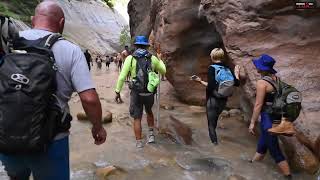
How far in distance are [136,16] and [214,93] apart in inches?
719

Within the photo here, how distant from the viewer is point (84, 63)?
2979mm

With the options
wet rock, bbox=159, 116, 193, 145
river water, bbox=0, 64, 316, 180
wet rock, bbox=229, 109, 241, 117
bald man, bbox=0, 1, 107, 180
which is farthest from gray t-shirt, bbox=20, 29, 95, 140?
wet rock, bbox=229, 109, 241, 117

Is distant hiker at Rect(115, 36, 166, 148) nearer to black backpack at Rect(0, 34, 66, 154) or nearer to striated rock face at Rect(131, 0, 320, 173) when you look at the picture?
striated rock face at Rect(131, 0, 320, 173)

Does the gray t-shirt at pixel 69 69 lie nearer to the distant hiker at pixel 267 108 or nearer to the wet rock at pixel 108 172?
the wet rock at pixel 108 172

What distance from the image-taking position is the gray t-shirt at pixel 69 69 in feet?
9.62

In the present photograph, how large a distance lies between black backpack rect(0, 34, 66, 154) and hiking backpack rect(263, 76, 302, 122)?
10.6 feet

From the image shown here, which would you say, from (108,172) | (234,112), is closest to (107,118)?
(234,112)

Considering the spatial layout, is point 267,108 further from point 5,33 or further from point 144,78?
point 5,33

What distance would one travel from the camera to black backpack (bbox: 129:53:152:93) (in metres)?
6.66

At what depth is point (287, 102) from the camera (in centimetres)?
516

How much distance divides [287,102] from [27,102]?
11.4 feet

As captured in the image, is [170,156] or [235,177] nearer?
[235,177]

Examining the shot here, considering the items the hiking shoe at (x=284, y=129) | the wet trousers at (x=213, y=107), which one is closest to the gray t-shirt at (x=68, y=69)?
the hiking shoe at (x=284, y=129)

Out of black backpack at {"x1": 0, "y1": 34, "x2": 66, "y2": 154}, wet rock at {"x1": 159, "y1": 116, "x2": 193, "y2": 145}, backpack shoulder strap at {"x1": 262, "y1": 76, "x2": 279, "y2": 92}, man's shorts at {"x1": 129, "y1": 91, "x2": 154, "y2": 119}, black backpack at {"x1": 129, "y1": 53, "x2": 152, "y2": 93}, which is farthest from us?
wet rock at {"x1": 159, "y1": 116, "x2": 193, "y2": 145}
